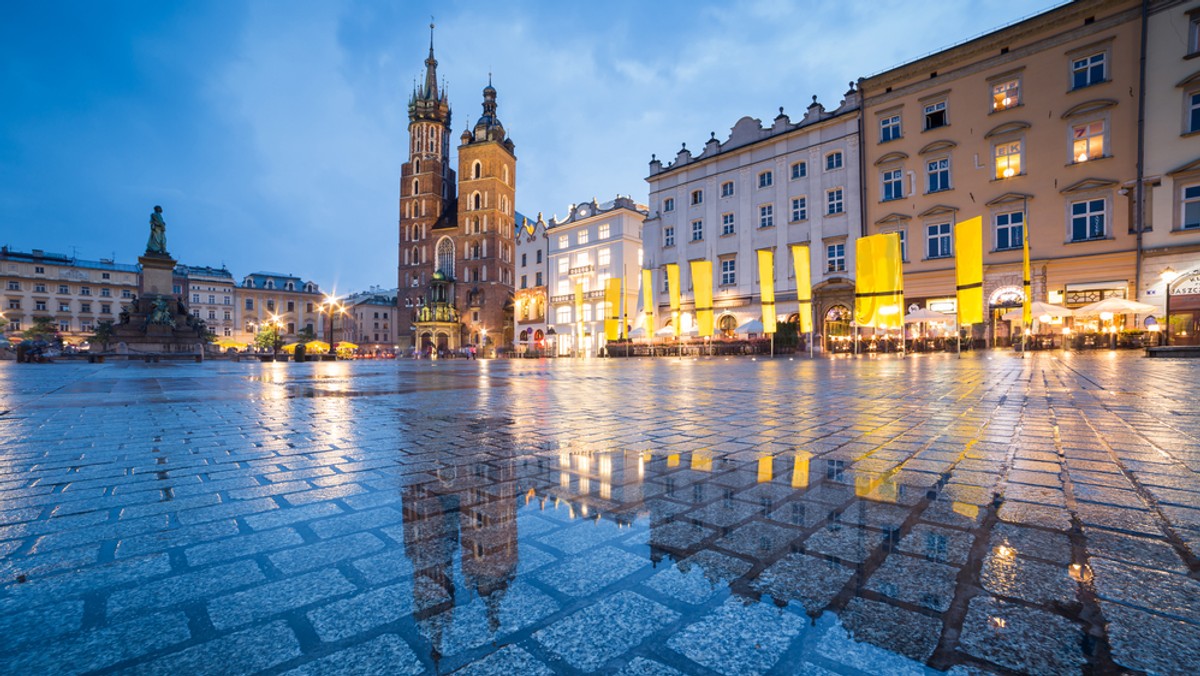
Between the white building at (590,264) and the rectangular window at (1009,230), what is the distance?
24.0 m

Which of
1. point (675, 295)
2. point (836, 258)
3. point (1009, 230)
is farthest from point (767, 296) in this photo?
point (1009, 230)

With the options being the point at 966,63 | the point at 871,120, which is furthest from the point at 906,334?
the point at 966,63

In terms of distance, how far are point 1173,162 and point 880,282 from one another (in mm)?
13840

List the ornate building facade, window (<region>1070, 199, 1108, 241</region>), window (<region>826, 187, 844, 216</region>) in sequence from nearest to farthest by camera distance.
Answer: window (<region>1070, 199, 1108, 241</region>) < window (<region>826, 187, 844, 216</region>) < the ornate building facade

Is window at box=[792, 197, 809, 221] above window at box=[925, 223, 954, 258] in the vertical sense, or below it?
above

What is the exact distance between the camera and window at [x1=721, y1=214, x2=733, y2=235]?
113 ft

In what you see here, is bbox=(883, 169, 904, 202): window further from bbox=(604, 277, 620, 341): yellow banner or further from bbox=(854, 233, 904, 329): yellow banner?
bbox=(604, 277, 620, 341): yellow banner

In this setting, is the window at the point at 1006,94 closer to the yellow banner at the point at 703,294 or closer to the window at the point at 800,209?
the window at the point at 800,209

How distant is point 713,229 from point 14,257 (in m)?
94.0

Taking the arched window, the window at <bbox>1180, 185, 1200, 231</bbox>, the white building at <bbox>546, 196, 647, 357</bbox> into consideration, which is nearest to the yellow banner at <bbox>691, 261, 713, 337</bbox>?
the white building at <bbox>546, 196, 647, 357</bbox>

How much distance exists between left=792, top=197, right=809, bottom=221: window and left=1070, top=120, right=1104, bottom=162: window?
1198cm

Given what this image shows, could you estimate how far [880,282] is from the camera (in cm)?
1997

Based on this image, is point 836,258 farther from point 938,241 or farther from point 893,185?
point 938,241

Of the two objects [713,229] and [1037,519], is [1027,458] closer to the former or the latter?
[1037,519]
